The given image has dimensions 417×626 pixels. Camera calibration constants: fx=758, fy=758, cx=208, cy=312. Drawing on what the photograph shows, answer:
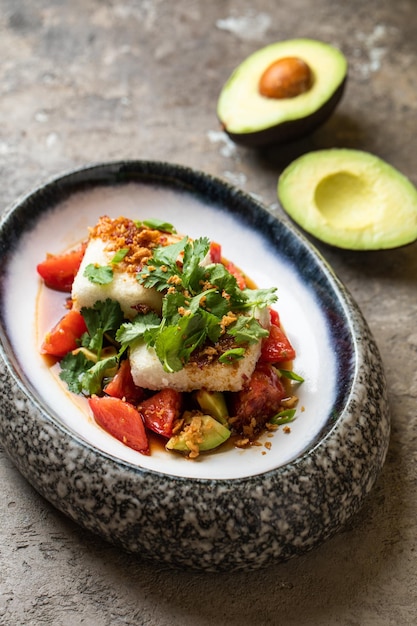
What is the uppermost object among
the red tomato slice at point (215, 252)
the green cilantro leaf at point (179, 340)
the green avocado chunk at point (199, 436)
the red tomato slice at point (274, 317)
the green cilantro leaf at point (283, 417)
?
the green cilantro leaf at point (179, 340)

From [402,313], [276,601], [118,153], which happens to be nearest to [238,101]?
[118,153]

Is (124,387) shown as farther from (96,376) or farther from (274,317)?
(274,317)

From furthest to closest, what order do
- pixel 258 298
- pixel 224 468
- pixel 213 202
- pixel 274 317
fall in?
pixel 213 202 → pixel 274 317 → pixel 258 298 → pixel 224 468

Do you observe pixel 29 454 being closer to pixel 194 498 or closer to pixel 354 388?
pixel 194 498

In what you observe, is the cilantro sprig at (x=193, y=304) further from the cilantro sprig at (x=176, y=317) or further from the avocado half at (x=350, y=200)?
the avocado half at (x=350, y=200)

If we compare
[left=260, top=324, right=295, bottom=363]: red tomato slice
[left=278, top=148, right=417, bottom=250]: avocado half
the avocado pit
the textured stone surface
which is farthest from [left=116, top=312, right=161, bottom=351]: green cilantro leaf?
the avocado pit

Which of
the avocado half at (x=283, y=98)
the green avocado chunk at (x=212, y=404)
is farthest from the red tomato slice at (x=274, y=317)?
the avocado half at (x=283, y=98)

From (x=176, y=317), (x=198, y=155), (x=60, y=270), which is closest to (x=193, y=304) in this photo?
(x=176, y=317)

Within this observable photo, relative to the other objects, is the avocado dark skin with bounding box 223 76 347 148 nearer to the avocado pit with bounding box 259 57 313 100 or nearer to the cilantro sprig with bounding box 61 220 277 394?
the avocado pit with bounding box 259 57 313 100
